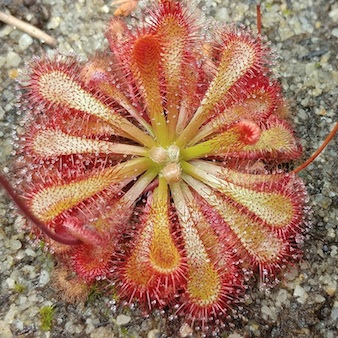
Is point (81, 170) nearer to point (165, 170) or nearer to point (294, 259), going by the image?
point (165, 170)

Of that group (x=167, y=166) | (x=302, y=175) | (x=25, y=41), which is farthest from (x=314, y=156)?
(x=25, y=41)

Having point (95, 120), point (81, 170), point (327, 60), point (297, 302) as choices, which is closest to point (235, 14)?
point (327, 60)

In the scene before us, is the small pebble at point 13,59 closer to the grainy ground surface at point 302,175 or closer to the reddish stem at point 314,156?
the grainy ground surface at point 302,175

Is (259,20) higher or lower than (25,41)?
higher

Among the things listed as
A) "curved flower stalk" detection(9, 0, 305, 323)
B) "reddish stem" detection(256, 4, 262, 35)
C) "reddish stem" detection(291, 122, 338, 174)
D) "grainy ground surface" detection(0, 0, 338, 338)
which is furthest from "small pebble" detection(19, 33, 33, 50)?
"reddish stem" detection(291, 122, 338, 174)

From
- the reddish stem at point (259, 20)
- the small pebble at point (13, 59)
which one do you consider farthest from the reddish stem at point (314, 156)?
the small pebble at point (13, 59)

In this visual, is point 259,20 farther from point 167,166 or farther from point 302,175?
point 167,166
